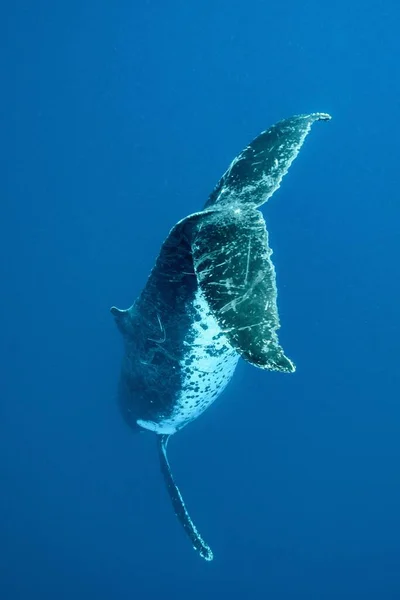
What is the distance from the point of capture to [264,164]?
3117 millimetres

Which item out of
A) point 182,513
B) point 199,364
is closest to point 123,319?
point 199,364

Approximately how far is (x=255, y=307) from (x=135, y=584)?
1424cm

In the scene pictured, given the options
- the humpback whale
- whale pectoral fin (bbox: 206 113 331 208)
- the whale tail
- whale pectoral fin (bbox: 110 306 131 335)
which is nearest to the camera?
the humpback whale

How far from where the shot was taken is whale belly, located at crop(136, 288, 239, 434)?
3.91 meters

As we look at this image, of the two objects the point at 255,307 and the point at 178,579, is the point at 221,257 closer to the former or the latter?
the point at 255,307

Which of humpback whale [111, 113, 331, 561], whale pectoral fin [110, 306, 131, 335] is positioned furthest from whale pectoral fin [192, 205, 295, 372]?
whale pectoral fin [110, 306, 131, 335]

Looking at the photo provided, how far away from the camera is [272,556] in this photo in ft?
43.9

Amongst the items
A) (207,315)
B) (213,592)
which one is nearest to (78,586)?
(213,592)

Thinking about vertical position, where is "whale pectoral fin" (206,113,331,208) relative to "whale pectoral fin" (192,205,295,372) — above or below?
above

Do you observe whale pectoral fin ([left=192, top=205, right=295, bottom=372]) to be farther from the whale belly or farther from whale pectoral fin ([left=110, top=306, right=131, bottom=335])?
whale pectoral fin ([left=110, top=306, right=131, bottom=335])

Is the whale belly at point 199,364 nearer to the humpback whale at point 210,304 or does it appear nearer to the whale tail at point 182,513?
the humpback whale at point 210,304

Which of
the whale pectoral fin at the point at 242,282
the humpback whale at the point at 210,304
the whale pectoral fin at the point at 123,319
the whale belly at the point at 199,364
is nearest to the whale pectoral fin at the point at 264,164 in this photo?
the humpback whale at the point at 210,304

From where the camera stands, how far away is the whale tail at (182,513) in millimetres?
5367

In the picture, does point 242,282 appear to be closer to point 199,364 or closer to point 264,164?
point 264,164
